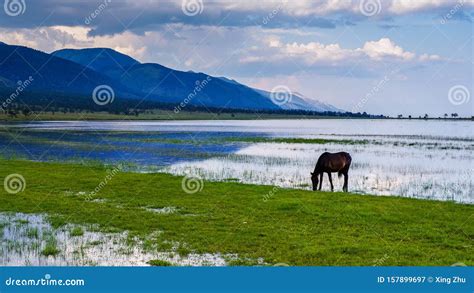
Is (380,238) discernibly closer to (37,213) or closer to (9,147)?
(37,213)

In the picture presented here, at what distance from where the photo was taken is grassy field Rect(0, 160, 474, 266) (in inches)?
578

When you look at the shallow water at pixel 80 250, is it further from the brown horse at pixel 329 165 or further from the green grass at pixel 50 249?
the brown horse at pixel 329 165

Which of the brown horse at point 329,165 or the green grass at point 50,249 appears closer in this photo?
the green grass at point 50,249

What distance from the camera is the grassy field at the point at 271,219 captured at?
1467 centimetres

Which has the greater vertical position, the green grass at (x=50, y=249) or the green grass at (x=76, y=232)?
the green grass at (x=76, y=232)

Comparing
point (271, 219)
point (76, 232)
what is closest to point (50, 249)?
point (76, 232)

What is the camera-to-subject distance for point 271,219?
64.3ft

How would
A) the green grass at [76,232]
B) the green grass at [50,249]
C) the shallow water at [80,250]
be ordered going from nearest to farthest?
the shallow water at [80,250], the green grass at [50,249], the green grass at [76,232]

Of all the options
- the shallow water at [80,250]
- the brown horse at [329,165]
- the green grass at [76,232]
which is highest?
the brown horse at [329,165]

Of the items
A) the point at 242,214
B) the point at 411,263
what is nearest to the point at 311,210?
the point at 242,214

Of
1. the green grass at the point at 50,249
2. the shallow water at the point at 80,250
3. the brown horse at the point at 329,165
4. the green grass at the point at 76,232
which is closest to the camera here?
the shallow water at the point at 80,250

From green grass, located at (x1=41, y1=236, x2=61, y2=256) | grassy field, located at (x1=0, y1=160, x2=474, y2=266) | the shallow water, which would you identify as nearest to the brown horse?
grassy field, located at (x1=0, y1=160, x2=474, y2=266)

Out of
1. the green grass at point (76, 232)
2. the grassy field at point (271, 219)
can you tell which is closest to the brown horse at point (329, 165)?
the grassy field at point (271, 219)

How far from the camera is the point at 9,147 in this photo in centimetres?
5891
